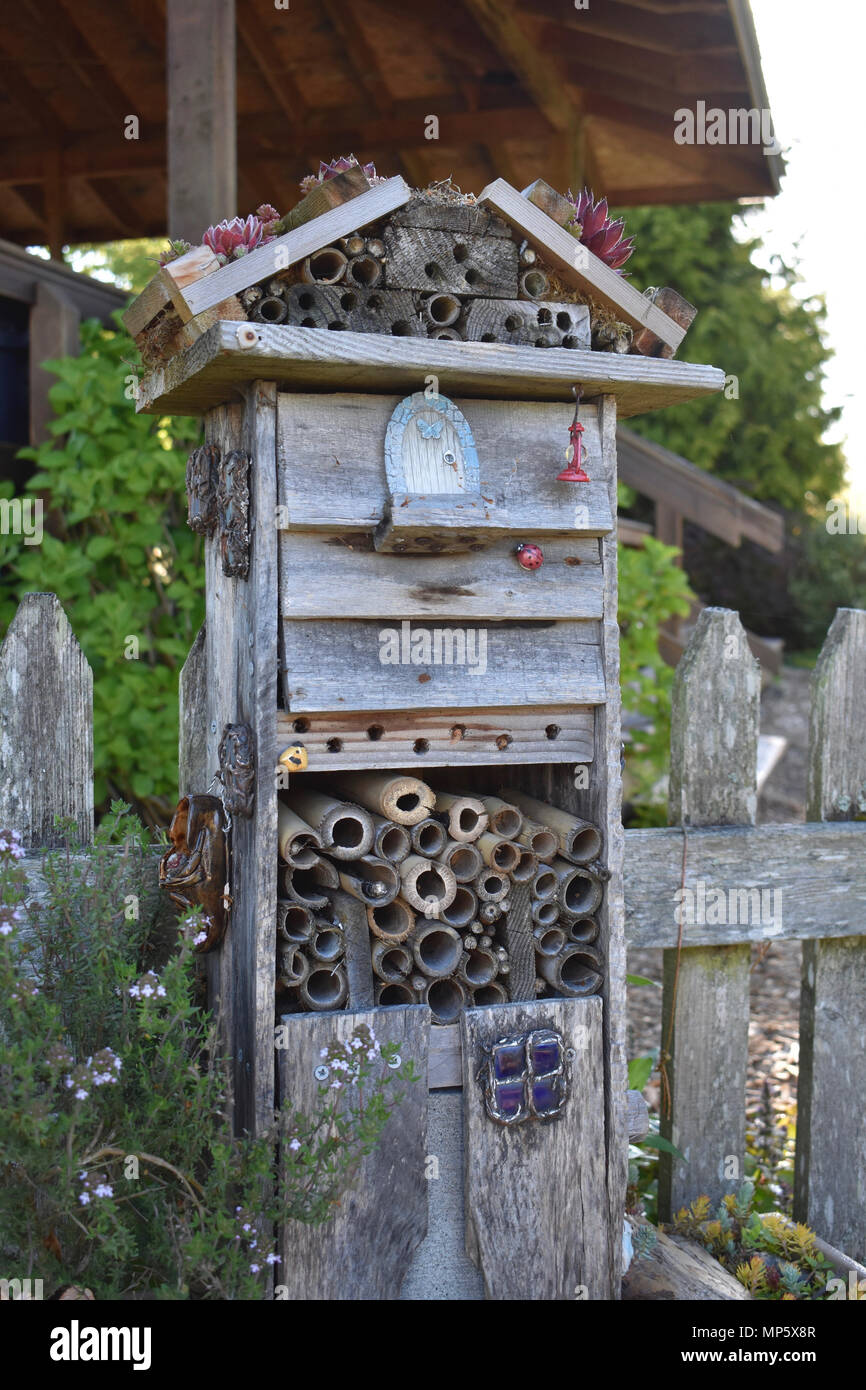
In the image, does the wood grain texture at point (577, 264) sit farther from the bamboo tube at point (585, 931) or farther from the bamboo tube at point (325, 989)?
the bamboo tube at point (325, 989)

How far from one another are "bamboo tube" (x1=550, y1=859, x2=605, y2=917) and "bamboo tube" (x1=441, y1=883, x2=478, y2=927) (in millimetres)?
197

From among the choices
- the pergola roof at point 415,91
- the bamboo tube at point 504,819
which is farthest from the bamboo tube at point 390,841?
the pergola roof at point 415,91

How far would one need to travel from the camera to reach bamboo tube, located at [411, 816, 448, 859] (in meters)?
2.54

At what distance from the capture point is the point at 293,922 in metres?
2.49

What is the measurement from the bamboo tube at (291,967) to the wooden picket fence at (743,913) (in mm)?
1044

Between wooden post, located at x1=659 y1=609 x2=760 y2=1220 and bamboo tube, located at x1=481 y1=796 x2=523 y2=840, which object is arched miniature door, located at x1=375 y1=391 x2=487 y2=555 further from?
wooden post, located at x1=659 y1=609 x2=760 y2=1220

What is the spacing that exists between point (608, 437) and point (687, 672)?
2.57 ft

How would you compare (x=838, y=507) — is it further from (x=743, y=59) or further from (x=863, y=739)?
(x=743, y=59)

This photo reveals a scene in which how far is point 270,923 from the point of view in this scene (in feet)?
7.80

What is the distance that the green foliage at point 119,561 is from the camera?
13.3 feet

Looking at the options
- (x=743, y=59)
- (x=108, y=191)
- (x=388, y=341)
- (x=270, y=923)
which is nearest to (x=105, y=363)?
(x=388, y=341)

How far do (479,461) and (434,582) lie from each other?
28cm

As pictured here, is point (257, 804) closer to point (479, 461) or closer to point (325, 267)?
point (479, 461)

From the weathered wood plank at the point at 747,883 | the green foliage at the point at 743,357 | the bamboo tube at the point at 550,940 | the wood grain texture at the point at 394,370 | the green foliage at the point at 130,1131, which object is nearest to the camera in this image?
the green foliage at the point at 130,1131
